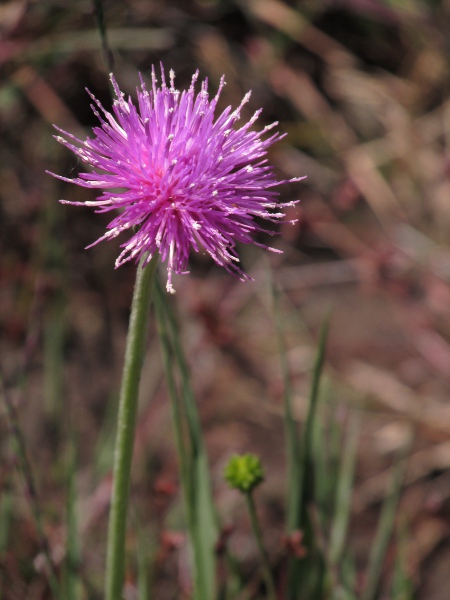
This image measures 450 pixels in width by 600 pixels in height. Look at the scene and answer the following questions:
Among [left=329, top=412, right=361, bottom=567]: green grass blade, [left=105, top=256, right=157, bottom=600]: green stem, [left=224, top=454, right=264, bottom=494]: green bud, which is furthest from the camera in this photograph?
[left=329, top=412, right=361, bottom=567]: green grass blade

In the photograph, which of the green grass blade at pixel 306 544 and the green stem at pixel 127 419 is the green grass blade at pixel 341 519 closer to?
the green grass blade at pixel 306 544

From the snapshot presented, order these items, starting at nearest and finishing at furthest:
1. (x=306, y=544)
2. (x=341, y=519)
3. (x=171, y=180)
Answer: (x=171, y=180), (x=306, y=544), (x=341, y=519)

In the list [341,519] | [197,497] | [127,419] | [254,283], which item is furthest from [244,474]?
[254,283]

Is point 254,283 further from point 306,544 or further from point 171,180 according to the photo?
point 171,180

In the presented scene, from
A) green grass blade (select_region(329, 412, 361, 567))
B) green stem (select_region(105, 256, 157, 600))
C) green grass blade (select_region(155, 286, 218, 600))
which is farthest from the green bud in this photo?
green grass blade (select_region(329, 412, 361, 567))

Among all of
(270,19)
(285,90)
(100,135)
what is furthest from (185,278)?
(100,135)

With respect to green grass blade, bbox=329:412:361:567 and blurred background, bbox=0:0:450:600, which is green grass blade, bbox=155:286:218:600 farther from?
green grass blade, bbox=329:412:361:567

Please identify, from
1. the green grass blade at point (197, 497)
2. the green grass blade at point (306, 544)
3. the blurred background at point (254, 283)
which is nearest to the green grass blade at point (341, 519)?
the green grass blade at point (306, 544)
